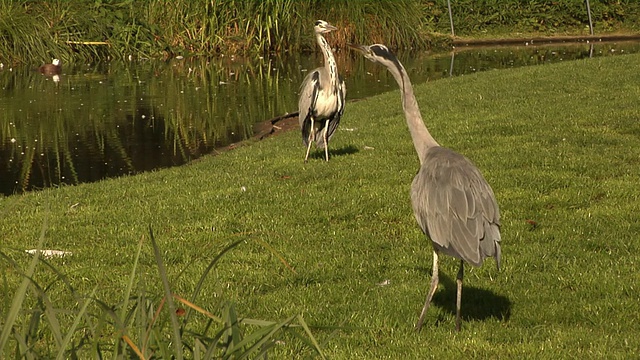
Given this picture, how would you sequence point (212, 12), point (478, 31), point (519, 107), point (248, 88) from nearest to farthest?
point (519, 107) < point (248, 88) < point (212, 12) < point (478, 31)

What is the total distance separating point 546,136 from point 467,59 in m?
16.5

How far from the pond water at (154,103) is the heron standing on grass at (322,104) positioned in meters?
3.08

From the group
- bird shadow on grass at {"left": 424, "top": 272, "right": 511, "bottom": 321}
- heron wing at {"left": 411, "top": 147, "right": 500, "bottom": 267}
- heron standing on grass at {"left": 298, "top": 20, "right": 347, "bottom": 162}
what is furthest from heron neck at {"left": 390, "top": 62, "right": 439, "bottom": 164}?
heron standing on grass at {"left": 298, "top": 20, "right": 347, "bottom": 162}

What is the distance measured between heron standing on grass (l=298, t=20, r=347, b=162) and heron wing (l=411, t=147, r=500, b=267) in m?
5.91

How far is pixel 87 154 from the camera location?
15742mm

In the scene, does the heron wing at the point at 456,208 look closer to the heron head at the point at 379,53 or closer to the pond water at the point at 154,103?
the heron head at the point at 379,53

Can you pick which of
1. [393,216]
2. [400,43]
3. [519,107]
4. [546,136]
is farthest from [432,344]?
[400,43]

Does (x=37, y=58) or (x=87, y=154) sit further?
(x=37, y=58)

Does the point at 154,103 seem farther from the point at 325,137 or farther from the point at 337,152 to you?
the point at 325,137

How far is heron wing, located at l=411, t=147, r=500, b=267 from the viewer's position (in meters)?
6.03

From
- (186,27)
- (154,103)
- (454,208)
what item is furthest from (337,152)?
(186,27)

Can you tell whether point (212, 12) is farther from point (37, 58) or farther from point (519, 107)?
point (519, 107)

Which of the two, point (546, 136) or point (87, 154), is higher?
point (546, 136)

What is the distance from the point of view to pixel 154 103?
20.8 meters
